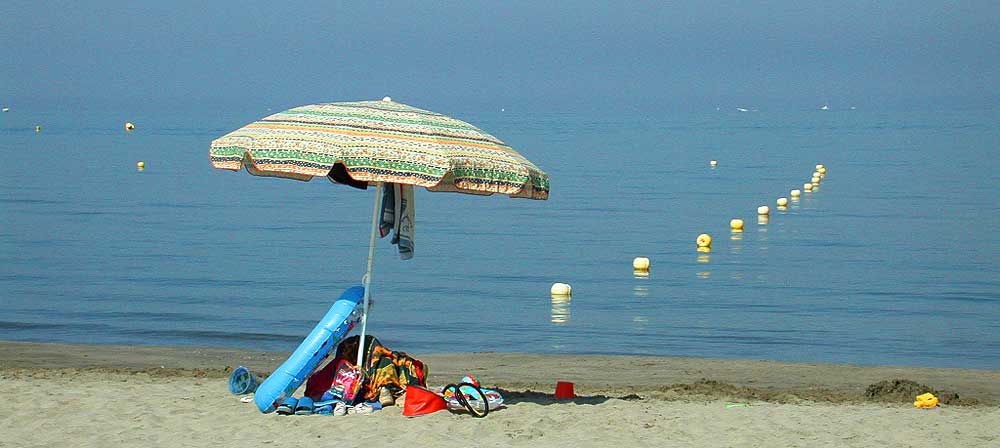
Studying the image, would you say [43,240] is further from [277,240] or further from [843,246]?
[843,246]

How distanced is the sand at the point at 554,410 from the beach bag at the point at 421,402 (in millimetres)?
91

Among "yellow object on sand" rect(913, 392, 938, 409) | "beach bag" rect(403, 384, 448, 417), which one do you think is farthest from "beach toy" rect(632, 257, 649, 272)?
"beach bag" rect(403, 384, 448, 417)

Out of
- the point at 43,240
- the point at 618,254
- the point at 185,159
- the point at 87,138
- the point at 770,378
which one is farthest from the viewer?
the point at 87,138

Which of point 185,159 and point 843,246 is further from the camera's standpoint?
point 185,159

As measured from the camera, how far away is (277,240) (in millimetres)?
26656

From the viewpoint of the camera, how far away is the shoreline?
11.1m

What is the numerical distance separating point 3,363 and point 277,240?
13.9 m

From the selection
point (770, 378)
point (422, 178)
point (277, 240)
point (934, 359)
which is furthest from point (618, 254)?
point (422, 178)

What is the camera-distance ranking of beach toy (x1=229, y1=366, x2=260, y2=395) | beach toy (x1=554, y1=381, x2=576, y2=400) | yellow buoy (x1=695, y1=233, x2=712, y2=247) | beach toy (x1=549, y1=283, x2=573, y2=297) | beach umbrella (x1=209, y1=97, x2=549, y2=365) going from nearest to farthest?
beach umbrella (x1=209, y1=97, x2=549, y2=365) → beach toy (x1=229, y1=366, x2=260, y2=395) → beach toy (x1=554, y1=381, x2=576, y2=400) → beach toy (x1=549, y1=283, x2=573, y2=297) → yellow buoy (x1=695, y1=233, x2=712, y2=247)

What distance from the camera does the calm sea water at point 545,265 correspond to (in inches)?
619

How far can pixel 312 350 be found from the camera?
28.9 feet

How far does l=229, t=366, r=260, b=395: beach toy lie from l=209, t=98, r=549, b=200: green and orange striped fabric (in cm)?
192

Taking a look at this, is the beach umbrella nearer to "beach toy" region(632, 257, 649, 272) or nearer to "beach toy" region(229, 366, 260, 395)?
"beach toy" region(229, 366, 260, 395)

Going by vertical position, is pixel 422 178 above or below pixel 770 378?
above
